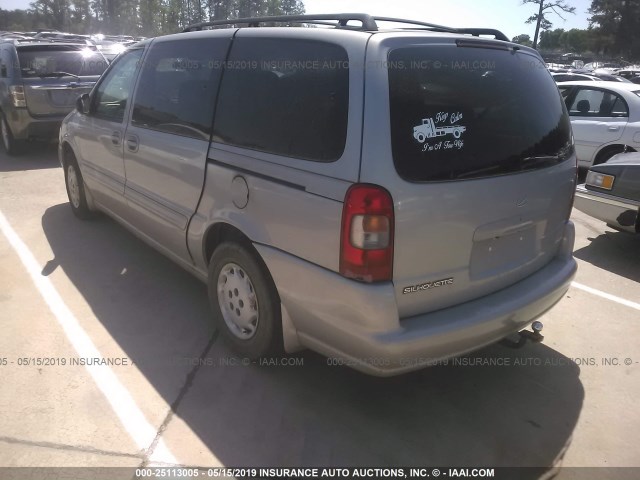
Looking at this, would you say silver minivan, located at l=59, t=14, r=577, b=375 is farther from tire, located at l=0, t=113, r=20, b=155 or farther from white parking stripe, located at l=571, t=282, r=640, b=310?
tire, located at l=0, t=113, r=20, b=155

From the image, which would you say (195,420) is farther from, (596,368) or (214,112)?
(596,368)

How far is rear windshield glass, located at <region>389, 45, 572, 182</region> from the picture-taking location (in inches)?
91.6

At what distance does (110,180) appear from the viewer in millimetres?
4512

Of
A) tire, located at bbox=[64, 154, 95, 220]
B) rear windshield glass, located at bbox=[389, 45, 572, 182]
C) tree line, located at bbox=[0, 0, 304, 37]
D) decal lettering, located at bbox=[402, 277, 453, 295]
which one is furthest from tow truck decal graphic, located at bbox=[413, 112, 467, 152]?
tree line, located at bbox=[0, 0, 304, 37]

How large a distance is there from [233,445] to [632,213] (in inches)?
165

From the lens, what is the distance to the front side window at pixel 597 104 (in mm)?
7504

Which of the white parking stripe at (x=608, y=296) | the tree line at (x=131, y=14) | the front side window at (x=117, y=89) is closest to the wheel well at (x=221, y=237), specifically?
the front side window at (x=117, y=89)

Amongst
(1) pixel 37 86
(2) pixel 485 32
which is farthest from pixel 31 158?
(2) pixel 485 32

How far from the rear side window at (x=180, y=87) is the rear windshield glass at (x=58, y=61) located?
18.9ft

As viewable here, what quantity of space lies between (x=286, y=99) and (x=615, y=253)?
166 inches

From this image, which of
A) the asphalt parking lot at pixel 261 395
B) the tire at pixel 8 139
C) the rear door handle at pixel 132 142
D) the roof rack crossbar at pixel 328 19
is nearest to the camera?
the asphalt parking lot at pixel 261 395

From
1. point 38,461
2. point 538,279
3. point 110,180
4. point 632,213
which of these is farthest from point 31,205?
point 632,213

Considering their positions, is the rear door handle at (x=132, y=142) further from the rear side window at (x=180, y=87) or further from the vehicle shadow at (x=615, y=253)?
the vehicle shadow at (x=615, y=253)

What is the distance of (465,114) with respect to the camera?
8.12 feet
